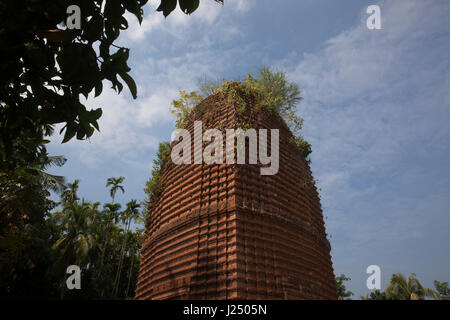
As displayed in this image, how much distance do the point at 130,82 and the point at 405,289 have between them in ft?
118

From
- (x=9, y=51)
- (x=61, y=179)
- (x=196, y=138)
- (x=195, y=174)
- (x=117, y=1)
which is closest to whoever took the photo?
(x=9, y=51)

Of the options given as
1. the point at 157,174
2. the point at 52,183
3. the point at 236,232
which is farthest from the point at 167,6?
the point at 52,183

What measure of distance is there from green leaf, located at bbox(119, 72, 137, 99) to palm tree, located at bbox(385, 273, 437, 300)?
3463 centimetres

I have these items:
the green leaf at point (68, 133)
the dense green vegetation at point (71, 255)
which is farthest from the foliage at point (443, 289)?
the green leaf at point (68, 133)

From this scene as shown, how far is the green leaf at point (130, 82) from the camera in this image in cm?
195

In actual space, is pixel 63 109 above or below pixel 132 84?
below

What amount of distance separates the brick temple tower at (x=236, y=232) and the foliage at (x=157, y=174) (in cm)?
41

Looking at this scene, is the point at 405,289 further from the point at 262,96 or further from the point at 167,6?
the point at 167,6

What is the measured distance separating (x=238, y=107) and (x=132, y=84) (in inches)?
180

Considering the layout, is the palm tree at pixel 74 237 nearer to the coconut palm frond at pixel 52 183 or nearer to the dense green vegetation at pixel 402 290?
the coconut palm frond at pixel 52 183

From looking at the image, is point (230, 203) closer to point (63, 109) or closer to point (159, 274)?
point (159, 274)

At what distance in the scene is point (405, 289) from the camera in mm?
28812
